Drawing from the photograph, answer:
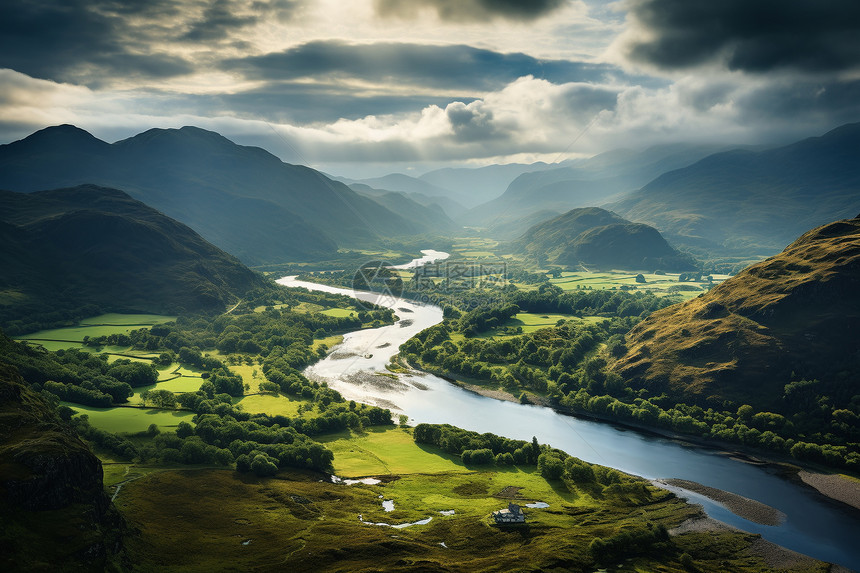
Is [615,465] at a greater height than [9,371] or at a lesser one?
lesser

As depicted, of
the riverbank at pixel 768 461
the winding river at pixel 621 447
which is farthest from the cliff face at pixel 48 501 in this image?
the riverbank at pixel 768 461

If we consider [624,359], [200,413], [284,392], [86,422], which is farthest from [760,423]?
[86,422]

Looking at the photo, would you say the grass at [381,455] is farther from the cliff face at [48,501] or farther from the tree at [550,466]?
the cliff face at [48,501]

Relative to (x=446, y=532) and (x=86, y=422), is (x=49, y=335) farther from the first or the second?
(x=446, y=532)

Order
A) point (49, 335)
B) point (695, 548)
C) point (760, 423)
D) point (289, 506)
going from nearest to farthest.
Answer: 1. point (695, 548)
2. point (289, 506)
3. point (760, 423)
4. point (49, 335)

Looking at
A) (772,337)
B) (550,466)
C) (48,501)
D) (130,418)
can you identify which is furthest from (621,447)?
(130,418)

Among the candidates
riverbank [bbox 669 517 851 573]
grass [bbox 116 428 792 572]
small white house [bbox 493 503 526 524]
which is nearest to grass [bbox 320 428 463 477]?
grass [bbox 116 428 792 572]

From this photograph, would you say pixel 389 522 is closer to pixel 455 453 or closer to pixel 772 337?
pixel 455 453
